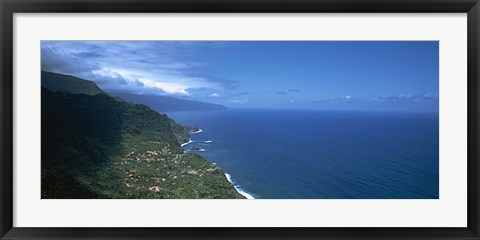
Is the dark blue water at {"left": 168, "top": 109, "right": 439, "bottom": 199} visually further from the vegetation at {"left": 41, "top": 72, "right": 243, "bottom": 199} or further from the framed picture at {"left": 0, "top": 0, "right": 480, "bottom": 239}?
the vegetation at {"left": 41, "top": 72, "right": 243, "bottom": 199}

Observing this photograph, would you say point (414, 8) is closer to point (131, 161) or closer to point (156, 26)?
point (156, 26)

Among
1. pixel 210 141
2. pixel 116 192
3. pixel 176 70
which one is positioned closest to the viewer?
pixel 116 192

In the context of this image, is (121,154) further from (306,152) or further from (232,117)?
(306,152)

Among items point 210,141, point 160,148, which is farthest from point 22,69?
point 210,141

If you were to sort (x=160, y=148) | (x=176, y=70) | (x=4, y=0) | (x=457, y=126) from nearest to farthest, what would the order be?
1. (x=4, y=0)
2. (x=457, y=126)
3. (x=176, y=70)
4. (x=160, y=148)

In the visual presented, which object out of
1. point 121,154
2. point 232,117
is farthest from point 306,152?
point 121,154

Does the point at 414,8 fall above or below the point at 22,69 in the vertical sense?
Result: above

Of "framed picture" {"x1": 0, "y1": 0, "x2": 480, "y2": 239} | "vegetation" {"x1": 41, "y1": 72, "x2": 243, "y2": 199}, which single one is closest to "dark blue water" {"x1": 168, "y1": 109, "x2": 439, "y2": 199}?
"framed picture" {"x1": 0, "y1": 0, "x2": 480, "y2": 239}
